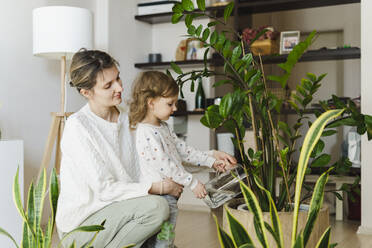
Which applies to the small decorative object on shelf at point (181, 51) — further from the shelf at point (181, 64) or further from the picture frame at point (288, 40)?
the picture frame at point (288, 40)

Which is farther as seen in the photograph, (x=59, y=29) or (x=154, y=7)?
(x=154, y=7)

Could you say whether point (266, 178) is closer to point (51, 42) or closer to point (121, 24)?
point (51, 42)

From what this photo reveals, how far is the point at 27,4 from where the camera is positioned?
350 cm

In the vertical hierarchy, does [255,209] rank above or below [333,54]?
below

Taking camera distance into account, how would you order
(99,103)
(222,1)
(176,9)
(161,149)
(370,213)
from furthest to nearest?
(222,1)
(370,213)
(161,149)
(99,103)
(176,9)

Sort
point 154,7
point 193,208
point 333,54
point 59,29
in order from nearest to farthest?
point 59,29
point 333,54
point 193,208
point 154,7

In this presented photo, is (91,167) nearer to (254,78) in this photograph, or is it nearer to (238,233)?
(254,78)

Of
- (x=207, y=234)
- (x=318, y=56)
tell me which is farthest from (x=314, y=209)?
(x=318, y=56)

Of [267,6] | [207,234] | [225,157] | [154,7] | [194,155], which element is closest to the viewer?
[225,157]

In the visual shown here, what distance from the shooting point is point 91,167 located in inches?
77.0

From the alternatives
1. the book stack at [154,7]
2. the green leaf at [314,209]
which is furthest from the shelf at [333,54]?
the green leaf at [314,209]

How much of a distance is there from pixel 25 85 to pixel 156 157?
1.65 meters

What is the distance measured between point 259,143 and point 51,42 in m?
1.87

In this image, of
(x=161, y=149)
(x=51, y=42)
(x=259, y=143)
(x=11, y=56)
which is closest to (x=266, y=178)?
(x=259, y=143)
